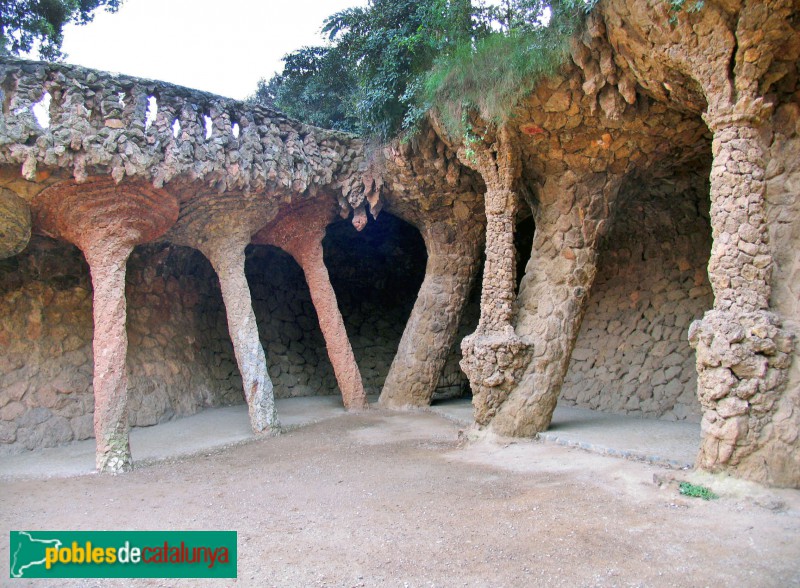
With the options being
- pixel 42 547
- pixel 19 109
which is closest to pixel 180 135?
pixel 19 109

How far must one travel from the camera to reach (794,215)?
4801mm

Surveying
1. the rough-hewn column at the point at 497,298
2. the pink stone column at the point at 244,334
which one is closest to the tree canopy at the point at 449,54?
the rough-hewn column at the point at 497,298

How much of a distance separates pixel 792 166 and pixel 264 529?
15.8 feet

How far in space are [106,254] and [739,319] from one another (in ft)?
20.3

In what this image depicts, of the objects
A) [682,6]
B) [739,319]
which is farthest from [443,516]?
[682,6]

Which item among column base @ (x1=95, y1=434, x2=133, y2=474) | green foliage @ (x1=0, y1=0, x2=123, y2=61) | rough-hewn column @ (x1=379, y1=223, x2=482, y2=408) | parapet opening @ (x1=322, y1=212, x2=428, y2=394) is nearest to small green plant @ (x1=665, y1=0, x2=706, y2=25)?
rough-hewn column @ (x1=379, y1=223, x2=482, y2=408)

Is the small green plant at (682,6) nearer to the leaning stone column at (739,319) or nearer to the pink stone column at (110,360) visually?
the leaning stone column at (739,319)

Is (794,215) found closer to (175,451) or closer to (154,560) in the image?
(154,560)

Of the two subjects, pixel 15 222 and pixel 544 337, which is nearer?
pixel 15 222

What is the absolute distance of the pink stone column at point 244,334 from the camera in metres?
8.03

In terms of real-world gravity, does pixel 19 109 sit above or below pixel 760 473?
above

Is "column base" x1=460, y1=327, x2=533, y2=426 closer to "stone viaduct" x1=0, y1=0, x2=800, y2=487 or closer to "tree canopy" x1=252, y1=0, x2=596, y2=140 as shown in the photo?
"stone viaduct" x1=0, y1=0, x2=800, y2=487

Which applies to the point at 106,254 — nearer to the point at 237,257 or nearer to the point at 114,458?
the point at 237,257

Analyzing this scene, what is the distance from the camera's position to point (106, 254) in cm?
686
